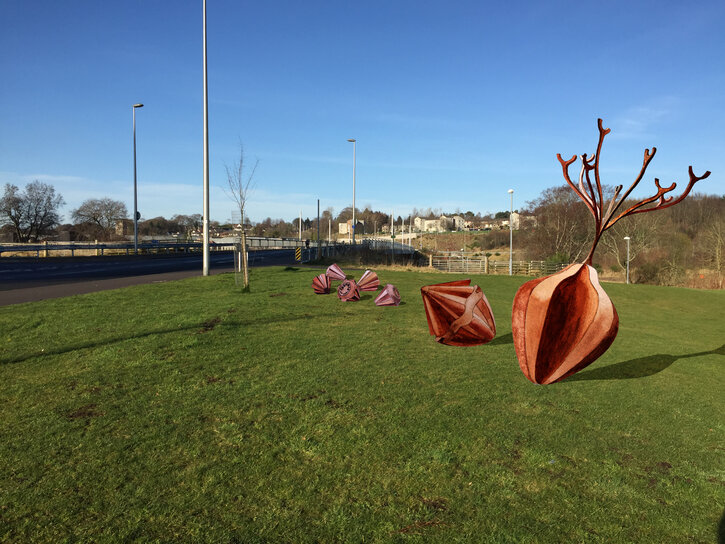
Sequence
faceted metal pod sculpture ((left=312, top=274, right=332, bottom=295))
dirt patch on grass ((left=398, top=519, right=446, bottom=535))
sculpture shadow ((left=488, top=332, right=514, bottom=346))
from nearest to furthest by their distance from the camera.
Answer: dirt patch on grass ((left=398, top=519, right=446, bottom=535))
sculpture shadow ((left=488, top=332, right=514, bottom=346))
faceted metal pod sculpture ((left=312, top=274, right=332, bottom=295))

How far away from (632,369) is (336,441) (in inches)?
236

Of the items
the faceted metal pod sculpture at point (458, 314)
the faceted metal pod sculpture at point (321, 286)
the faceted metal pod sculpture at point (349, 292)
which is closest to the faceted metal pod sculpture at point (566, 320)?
the faceted metal pod sculpture at point (458, 314)

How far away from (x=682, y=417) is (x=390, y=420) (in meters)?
3.64

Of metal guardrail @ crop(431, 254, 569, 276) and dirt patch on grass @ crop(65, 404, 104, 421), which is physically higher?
metal guardrail @ crop(431, 254, 569, 276)

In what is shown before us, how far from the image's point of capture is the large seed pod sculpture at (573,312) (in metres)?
4.75

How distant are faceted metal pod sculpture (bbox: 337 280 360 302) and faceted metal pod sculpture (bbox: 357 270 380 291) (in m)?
1.29

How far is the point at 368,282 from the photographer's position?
16.4 metres

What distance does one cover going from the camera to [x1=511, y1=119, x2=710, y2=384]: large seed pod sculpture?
4.75 meters

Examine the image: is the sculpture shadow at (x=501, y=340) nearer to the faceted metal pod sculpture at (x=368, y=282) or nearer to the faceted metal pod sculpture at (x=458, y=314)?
the faceted metal pod sculpture at (x=458, y=314)

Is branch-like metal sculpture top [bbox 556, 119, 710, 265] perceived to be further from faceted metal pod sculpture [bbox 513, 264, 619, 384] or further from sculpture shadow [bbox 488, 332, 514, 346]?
sculpture shadow [bbox 488, 332, 514, 346]

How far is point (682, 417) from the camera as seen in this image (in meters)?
5.56

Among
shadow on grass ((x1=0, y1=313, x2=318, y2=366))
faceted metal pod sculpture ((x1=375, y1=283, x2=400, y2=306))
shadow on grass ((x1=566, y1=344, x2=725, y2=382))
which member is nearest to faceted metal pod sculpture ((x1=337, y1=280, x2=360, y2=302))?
faceted metal pod sculpture ((x1=375, y1=283, x2=400, y2=306))

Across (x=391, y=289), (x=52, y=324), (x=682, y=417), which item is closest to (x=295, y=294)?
(x=391, y=289)

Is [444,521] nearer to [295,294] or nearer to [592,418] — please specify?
[592,418]
